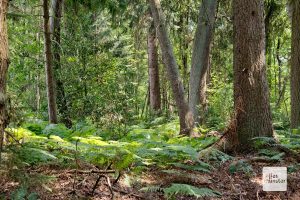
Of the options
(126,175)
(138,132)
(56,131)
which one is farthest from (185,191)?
(138,132)

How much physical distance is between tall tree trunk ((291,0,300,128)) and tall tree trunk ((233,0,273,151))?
3.30 m

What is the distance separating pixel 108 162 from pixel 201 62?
6.05 metres

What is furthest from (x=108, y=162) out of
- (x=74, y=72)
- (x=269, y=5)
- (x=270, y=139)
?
(x=269, y=5)

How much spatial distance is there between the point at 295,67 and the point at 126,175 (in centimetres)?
635

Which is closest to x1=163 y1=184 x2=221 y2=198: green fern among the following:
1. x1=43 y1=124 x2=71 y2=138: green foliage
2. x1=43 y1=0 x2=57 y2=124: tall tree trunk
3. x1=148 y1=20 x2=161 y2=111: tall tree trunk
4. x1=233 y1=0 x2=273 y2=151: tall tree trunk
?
→ x1=233 y1=0 x2=273 y2=151: tall tree trunk

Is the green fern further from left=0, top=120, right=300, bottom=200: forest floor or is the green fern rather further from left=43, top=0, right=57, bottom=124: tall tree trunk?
left=43, top=0, right=57, bottom=124: tall tree trunk

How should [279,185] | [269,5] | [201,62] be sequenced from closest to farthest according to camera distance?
1. [279,185]
2. [201,62]
3. [269,5]

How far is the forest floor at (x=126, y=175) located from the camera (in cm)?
309

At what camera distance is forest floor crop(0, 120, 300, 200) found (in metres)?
3.09

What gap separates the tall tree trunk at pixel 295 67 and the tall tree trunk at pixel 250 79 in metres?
3.30

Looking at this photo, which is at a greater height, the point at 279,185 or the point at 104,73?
the point at 104,73

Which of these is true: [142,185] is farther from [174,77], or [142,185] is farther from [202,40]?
[202,40]

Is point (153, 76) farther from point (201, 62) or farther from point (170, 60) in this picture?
point (170, 60)

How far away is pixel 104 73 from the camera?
11688mm
